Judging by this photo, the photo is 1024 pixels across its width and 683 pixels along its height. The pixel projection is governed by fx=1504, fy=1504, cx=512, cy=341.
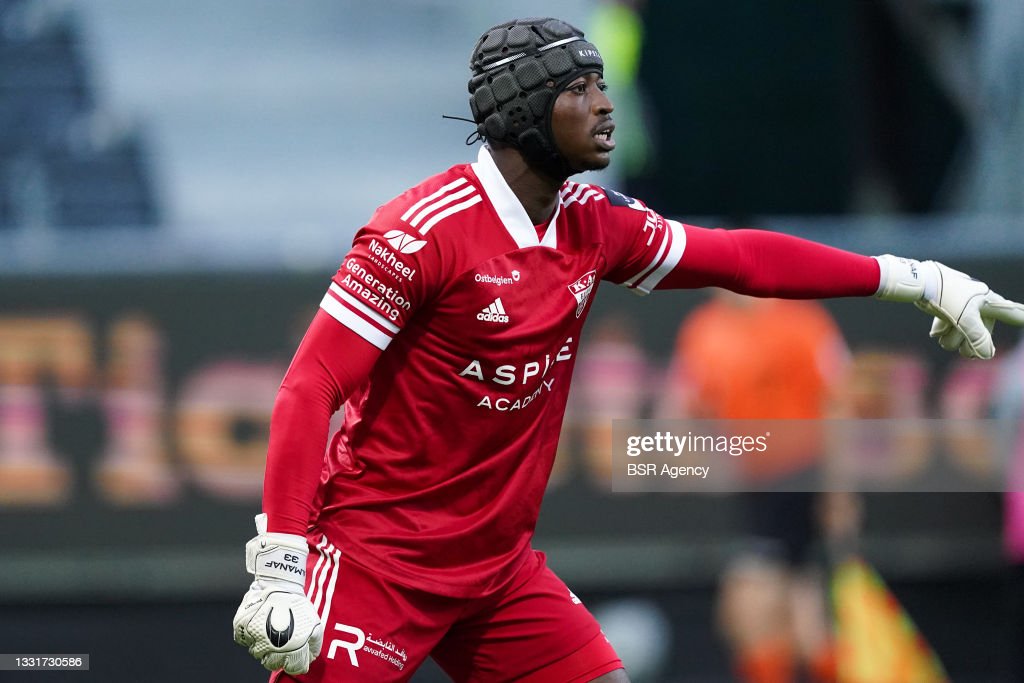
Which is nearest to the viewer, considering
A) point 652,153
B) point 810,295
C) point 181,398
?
point 810,295

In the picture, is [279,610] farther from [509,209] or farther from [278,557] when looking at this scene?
[509,209]

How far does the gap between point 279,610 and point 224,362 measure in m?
4.15

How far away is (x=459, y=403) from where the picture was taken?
12.5ft

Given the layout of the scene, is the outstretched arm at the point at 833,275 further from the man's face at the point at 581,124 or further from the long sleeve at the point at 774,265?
the man's face at the point at 581,124

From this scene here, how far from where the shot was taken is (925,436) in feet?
25.1

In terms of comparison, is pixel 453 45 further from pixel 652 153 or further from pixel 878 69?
pixel 878 69

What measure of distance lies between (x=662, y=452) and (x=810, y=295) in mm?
3563

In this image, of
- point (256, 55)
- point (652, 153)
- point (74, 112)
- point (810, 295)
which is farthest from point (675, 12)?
point (810, 295)

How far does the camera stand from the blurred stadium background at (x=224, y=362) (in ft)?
24.2

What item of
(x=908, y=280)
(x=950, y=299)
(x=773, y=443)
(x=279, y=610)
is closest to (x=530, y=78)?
(x=908, y=280)

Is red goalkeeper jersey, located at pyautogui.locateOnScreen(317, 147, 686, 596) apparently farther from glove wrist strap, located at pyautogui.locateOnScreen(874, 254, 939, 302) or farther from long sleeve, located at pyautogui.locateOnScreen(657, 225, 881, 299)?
glove wrist strap, located at pyautogui.locateOnScreen(874, 254, 939, 302)

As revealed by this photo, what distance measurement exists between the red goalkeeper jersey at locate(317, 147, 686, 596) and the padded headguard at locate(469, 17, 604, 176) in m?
0.12

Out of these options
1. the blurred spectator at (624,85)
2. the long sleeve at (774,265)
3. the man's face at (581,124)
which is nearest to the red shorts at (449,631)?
the long sleeve at (774,265)

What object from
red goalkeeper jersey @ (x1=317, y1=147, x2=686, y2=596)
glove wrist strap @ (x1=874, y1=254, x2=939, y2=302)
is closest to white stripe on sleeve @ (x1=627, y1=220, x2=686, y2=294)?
red goalkeeper jersey @ (x1=317, y1=147, x2=686, y2=596)
